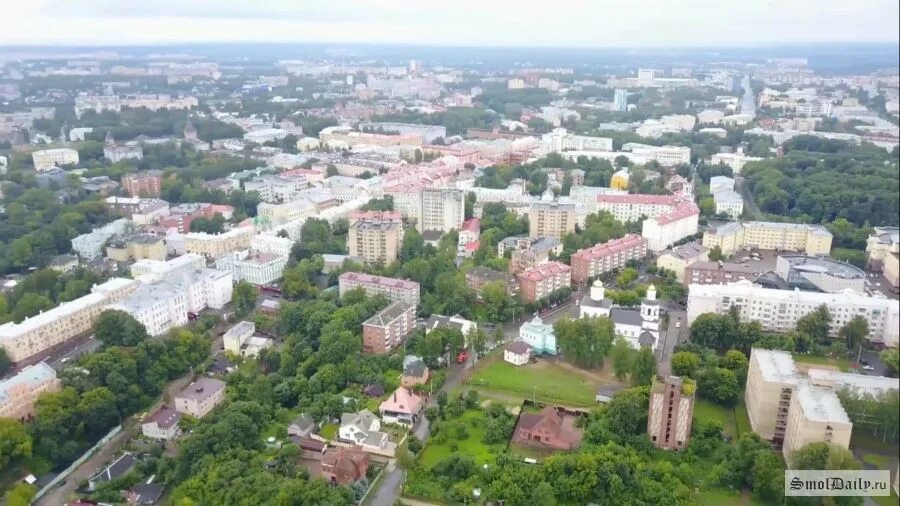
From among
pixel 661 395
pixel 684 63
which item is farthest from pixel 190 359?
pixel 684 63

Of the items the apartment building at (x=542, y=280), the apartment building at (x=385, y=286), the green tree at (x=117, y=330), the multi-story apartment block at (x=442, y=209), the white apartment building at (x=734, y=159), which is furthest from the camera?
the white apartment building at (x=734, y=159)

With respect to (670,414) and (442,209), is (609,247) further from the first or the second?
(670,414)

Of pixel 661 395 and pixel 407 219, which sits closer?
pixel 661 395

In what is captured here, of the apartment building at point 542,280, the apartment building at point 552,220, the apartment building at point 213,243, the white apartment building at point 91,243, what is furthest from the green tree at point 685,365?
the white apartment building at point 91,243

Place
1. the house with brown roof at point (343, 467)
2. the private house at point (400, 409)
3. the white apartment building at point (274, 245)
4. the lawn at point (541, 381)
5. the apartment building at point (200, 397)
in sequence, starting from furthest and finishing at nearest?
the white apartment building at point (274, 245) < the lawn at point (541, 381) < the apartment building at point (200, 397) < the private house at point (400, 409) < the house with brown roof at point (343, 467)

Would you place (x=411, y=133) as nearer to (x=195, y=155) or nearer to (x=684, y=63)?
(x=195, y=155)

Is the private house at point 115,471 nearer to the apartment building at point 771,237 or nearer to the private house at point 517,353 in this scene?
the private house at point 517,353
